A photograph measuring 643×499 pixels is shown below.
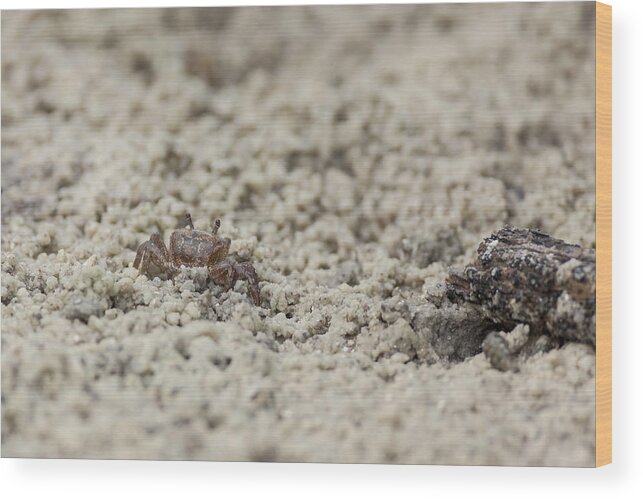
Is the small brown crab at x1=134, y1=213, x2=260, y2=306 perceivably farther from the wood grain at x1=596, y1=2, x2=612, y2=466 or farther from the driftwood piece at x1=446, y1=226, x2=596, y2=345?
the wood grain at x1=596, y1=2, x2=612, y2=466

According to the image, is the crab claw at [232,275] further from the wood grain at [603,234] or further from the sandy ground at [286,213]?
the wood grain at [603,234]

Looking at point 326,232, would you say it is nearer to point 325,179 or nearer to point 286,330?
point 325,179

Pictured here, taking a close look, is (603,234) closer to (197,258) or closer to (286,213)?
(286,213)

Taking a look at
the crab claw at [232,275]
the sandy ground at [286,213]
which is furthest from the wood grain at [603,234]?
the crab claw at [232,275]

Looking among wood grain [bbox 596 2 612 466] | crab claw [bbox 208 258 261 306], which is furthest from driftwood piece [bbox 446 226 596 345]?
crab claw [bbox 208 258 261 306]

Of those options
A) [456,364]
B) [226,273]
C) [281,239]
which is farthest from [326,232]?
[456,364]

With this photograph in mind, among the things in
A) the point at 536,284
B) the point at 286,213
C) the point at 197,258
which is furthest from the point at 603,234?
the point at 197,258

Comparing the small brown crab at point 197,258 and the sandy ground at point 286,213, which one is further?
the small brown crab at point 197,258
